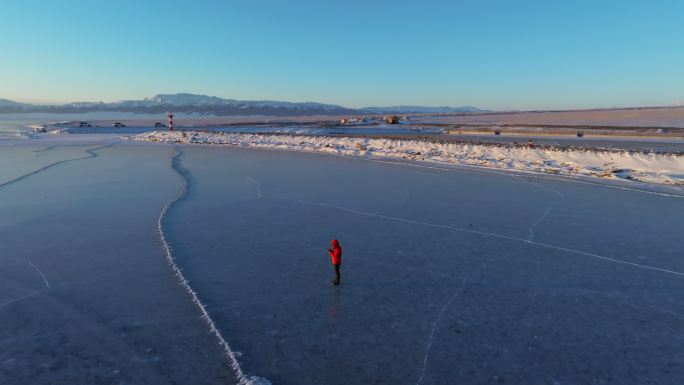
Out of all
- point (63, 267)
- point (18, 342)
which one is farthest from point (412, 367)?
point (63, 267)

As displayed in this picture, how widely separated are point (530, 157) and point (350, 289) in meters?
16.6

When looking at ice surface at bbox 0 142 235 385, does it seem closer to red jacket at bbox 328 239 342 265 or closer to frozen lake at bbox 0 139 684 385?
frozen lake at bbox 0 139 684 385

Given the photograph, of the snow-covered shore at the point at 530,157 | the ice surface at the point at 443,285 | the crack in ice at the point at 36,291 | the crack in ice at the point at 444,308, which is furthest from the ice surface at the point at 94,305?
the snow-covered shore at the point at 530,157

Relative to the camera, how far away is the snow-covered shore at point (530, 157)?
1550cm

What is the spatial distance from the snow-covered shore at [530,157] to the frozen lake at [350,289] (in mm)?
4308

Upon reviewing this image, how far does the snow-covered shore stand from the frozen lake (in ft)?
14.1

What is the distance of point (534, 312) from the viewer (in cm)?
529

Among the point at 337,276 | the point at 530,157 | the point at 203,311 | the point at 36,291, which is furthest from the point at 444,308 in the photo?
the point at 530,157

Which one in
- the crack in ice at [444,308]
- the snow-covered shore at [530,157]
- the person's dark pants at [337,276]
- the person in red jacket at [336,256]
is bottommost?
the crack in ice at [444,308]

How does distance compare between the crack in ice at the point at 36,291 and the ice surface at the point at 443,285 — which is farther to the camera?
the crack in ice at the point at 36,291

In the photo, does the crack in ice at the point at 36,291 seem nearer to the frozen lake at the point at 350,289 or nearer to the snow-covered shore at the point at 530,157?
the frozen lake at the point at 350,289

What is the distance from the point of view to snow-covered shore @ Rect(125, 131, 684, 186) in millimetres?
15496

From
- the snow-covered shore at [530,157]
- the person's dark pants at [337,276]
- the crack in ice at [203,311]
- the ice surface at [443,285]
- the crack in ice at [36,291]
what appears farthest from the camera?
the snow-covered shore at [530,157]

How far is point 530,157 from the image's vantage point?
19.8 metres
